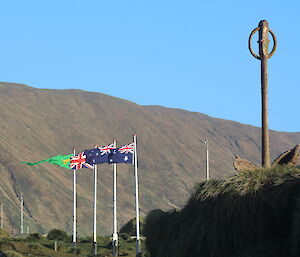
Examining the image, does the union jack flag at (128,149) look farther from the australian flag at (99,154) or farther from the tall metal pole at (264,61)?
the tall metal pole at (264,61)

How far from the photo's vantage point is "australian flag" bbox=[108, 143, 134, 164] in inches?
1975

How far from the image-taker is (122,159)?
50.6m

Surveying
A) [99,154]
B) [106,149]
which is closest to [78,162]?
[99,154]

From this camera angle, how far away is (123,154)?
50.6 metres

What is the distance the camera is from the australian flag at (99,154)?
2056 inches

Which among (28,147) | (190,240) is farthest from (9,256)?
(28,147)

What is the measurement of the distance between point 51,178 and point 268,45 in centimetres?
15551

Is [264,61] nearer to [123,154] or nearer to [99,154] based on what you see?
[123,154]

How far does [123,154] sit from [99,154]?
313 cm

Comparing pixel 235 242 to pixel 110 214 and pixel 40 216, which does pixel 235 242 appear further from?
pixel 110 214

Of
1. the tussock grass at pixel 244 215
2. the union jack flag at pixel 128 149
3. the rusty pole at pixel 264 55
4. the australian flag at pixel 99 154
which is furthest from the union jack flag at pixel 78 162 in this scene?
the tussock grass at pixel 244 215

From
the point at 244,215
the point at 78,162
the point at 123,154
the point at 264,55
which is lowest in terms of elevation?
the point at 244,215

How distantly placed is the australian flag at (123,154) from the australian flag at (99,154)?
69 centimetres

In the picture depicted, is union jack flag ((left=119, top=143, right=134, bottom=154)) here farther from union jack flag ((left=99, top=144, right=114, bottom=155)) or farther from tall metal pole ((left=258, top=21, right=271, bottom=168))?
tall metal pole ((left=258, top=21, right=271, bottom=168))
